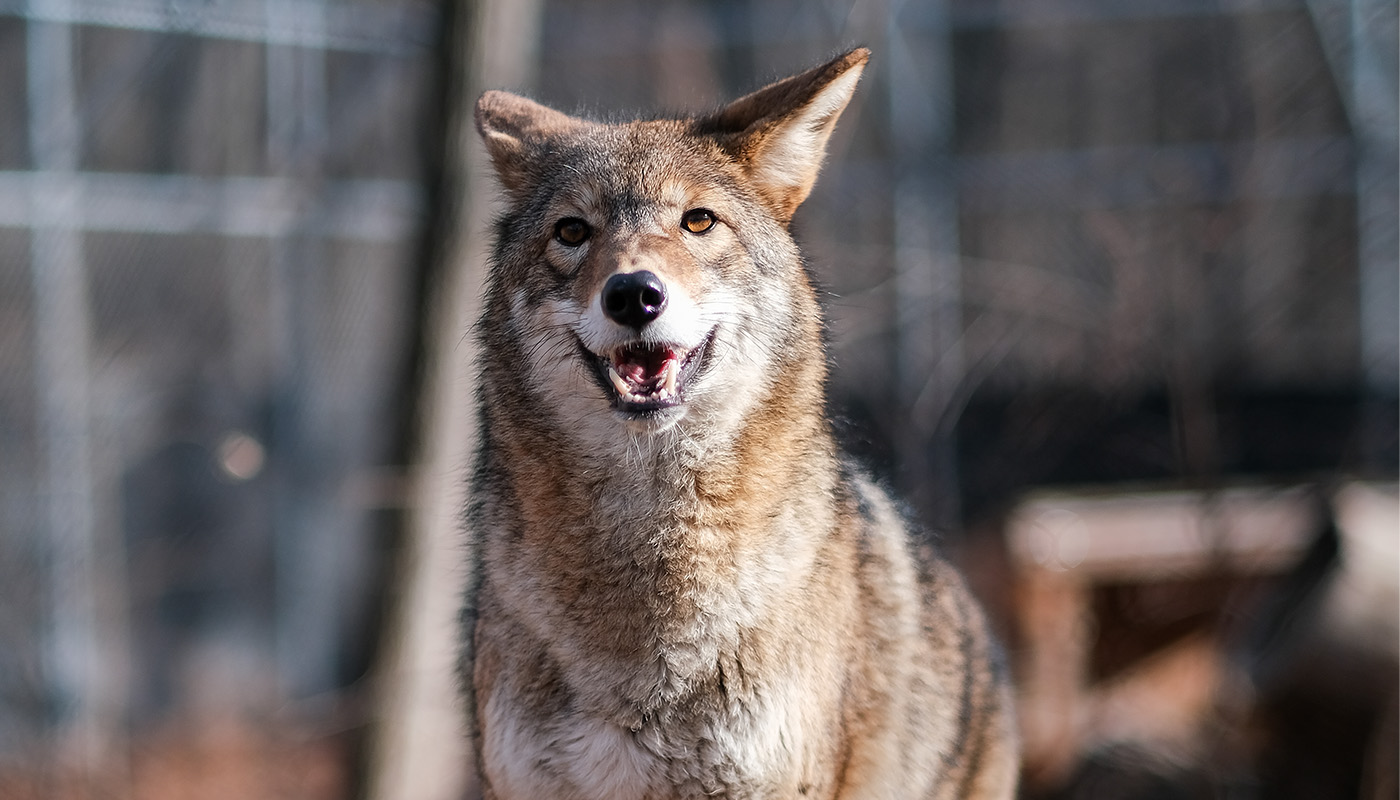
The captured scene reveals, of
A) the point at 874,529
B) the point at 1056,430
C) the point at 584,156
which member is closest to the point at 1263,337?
the point at 1056,430

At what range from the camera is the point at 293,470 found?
912 cm

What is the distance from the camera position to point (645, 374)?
2.96 metres

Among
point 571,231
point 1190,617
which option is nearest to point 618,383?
point 571,231

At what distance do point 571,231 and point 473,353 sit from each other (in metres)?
3.51

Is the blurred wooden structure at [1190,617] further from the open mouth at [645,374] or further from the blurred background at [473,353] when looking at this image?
the open mouth at [645,374]

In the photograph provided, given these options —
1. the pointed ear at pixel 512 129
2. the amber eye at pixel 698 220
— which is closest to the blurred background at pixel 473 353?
the pointed ear at pixel 512 129

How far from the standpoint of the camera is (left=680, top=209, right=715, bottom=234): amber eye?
3244 millimetres

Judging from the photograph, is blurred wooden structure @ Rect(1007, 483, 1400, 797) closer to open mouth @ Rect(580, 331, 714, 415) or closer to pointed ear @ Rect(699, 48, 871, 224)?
pointed ear @ Rect(699, 48, 871, 224)

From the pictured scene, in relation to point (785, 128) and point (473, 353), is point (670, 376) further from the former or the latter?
point (473, 353)

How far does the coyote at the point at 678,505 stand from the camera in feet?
9.50

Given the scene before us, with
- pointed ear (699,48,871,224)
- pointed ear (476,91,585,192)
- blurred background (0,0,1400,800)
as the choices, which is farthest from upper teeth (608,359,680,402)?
blurred background (0,0,1400,800)

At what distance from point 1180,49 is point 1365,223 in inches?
85.3

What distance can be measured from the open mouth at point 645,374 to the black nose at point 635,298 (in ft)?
0.27

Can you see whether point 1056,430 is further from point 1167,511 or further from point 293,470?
point 293,470
